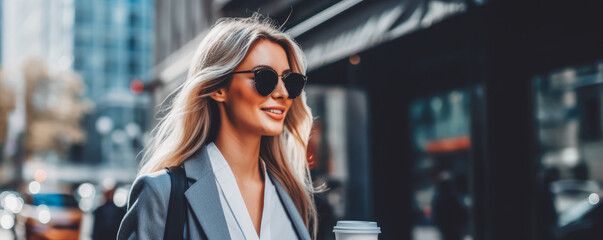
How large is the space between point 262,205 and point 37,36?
241 feet

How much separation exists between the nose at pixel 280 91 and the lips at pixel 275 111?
48mm

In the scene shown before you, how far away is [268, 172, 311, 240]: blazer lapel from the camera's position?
222cm

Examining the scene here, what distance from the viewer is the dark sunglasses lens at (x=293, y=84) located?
218cm

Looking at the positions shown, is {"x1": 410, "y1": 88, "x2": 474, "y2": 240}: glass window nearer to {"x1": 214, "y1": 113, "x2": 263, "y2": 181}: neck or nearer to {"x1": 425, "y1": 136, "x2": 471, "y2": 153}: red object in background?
{"x1": 425, "y1": 136, "x2": 471, "y2": 153}: red object in background

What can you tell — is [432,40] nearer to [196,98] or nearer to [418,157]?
[418,157]

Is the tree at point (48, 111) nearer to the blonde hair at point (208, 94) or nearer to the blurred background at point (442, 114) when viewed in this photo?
the blurred background at point (442, 114)

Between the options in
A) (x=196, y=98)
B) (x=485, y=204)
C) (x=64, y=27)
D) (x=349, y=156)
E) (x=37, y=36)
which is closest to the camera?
(x=196, y=98)

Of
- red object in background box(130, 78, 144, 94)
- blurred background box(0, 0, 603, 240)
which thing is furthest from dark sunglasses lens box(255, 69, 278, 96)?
red object in background box(130, 78, 144, 94)

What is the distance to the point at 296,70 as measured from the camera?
2.33m

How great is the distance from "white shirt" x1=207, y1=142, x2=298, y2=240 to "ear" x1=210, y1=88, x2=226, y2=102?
168mm

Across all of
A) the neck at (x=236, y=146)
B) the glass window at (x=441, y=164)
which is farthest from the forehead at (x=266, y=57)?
the glass window at (x=441, y=164)

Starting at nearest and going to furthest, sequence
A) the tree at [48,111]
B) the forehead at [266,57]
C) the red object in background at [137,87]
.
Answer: the forehead at [266,57]
the red object in background at [137,87]
the tree at [48,111]

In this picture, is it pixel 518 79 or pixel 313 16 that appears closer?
pixel 518 79

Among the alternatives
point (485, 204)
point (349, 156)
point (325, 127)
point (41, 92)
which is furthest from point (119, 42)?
point (485, 204)
